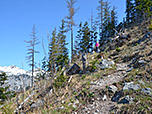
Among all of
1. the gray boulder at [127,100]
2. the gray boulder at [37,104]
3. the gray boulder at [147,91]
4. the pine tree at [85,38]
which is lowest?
the gray boulder at [37,104]

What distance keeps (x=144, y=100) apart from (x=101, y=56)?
10674mm

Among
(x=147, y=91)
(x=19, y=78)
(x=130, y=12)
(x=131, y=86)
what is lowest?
(x=147, y=91)

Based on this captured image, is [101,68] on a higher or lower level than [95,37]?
lower

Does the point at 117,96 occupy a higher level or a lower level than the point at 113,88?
lower

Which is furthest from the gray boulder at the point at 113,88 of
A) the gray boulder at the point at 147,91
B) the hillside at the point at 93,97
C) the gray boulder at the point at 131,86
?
the gray boulder at the point at 147,91

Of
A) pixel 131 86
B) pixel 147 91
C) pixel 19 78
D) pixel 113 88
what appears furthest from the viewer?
Answer: pixel 113 88

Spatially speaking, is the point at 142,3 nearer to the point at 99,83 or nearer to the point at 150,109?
the point at 99,83

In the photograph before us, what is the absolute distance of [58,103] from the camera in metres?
8.56

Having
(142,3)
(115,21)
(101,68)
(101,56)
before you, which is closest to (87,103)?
(101,68)

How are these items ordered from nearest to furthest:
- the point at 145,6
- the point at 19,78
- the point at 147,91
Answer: the point at 147,91, the point at 19,78, the point at 145,6

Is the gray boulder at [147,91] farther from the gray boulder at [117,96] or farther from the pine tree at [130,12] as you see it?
the pine tree at [130,12]

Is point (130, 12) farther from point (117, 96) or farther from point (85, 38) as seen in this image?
point (117, 96)

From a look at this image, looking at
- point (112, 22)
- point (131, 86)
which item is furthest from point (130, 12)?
point (131, 86)

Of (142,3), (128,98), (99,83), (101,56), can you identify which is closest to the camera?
(128,98)
